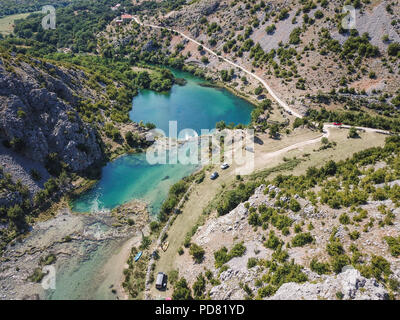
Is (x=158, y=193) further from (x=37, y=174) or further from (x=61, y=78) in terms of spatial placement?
(x=61, y=78)

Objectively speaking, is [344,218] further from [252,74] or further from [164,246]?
[252,74]

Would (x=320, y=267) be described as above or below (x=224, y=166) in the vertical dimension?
below

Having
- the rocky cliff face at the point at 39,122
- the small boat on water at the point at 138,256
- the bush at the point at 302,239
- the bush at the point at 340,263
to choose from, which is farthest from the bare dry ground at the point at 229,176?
the rocky cliff face at the point at 39,122

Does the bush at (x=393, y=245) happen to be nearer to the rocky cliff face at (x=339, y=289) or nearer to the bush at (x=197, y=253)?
the rocky cliff face at (x=339, y=289)

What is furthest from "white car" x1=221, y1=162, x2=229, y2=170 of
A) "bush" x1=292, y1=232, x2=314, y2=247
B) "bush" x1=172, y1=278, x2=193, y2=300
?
"bush" x1=172, y1=278, x2=193, y2=300

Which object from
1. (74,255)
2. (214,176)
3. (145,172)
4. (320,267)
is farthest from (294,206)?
(74,255)

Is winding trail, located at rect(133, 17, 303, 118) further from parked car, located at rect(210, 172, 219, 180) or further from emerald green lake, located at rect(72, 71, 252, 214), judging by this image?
parked car, located at rect(210, 172, 219, 180)

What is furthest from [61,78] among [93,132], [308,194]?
[308,194]

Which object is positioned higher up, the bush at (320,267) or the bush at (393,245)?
the bush at (393,245)
